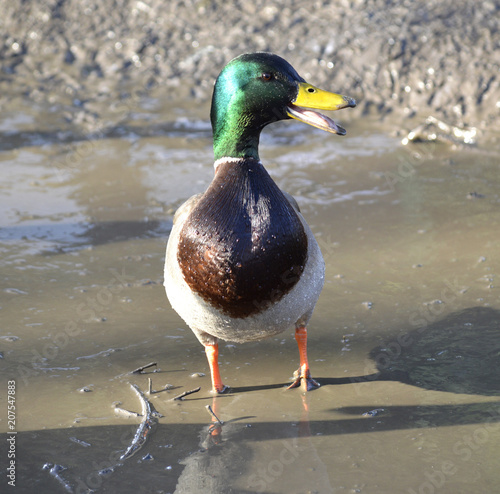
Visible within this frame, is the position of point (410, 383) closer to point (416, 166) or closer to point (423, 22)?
point (416, 166)

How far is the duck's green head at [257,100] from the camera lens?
3602 millimetres

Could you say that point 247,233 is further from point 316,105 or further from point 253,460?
point 253,460

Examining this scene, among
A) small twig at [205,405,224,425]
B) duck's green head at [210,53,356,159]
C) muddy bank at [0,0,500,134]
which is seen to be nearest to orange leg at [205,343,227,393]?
small twig at [205,405,224,425]

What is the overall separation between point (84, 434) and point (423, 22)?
727 cm

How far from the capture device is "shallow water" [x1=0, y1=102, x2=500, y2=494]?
324 centimetres

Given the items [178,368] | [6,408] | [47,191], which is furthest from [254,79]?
[47,191]

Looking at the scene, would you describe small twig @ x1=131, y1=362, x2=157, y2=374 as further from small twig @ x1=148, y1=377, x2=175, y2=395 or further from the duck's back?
the duck's back

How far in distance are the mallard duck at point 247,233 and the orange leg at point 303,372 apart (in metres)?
0.23

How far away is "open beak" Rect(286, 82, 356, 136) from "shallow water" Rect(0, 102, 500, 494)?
4.75ft

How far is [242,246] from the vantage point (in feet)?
11.2

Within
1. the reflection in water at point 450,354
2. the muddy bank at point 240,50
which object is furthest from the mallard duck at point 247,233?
the muddy bank at point 240,50

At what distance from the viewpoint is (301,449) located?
3357 millimetres

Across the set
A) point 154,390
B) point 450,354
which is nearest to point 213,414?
point 154,390

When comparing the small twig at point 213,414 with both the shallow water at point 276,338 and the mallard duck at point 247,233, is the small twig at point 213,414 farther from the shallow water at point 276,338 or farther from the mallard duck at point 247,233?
the mallard duck at point 247,233
